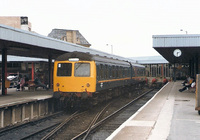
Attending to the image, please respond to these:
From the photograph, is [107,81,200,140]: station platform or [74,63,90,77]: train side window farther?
[74,63,90,77]: train side window

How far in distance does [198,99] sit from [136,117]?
2432 millimetres

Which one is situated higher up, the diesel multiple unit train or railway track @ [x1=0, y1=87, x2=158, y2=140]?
the diesel multiple unit train

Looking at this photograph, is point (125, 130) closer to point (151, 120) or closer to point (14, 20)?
point (151, 120)

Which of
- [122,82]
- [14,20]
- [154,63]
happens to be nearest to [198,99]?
[122,82]

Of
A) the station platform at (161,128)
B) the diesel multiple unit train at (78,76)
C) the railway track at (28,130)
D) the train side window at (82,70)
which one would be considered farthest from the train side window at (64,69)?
the station platform at (161,128)

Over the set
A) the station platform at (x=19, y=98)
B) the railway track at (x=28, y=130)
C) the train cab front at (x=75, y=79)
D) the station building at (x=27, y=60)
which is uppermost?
the station building at (x=27, y=60)

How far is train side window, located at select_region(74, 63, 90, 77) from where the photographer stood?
16562mm

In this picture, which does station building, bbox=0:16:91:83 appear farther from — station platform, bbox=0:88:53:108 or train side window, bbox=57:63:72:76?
train side window, bbox=57:63:72:76

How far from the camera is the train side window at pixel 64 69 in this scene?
666 inches

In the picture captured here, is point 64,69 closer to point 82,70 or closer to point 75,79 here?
point 75,79

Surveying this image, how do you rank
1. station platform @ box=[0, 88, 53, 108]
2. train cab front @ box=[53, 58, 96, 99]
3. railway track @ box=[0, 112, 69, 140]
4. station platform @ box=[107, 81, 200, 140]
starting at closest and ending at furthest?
1. station platform @ box=[107, 81, 200, 140]
2. railway track @ box=[0, 112, 69, 140]
3. station platform @ box=[0, 88, 53, 108]
4. train cab front @ box=[53, 58, 96, 99]

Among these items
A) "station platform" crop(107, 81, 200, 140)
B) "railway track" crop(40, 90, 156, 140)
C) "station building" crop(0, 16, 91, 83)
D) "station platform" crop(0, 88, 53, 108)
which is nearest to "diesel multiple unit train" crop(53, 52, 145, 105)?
"railway track" crop(40, 90, 156, 140)

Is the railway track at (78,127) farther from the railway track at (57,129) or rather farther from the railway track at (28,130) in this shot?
the railway track at (28,130)

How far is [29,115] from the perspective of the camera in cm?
1583
